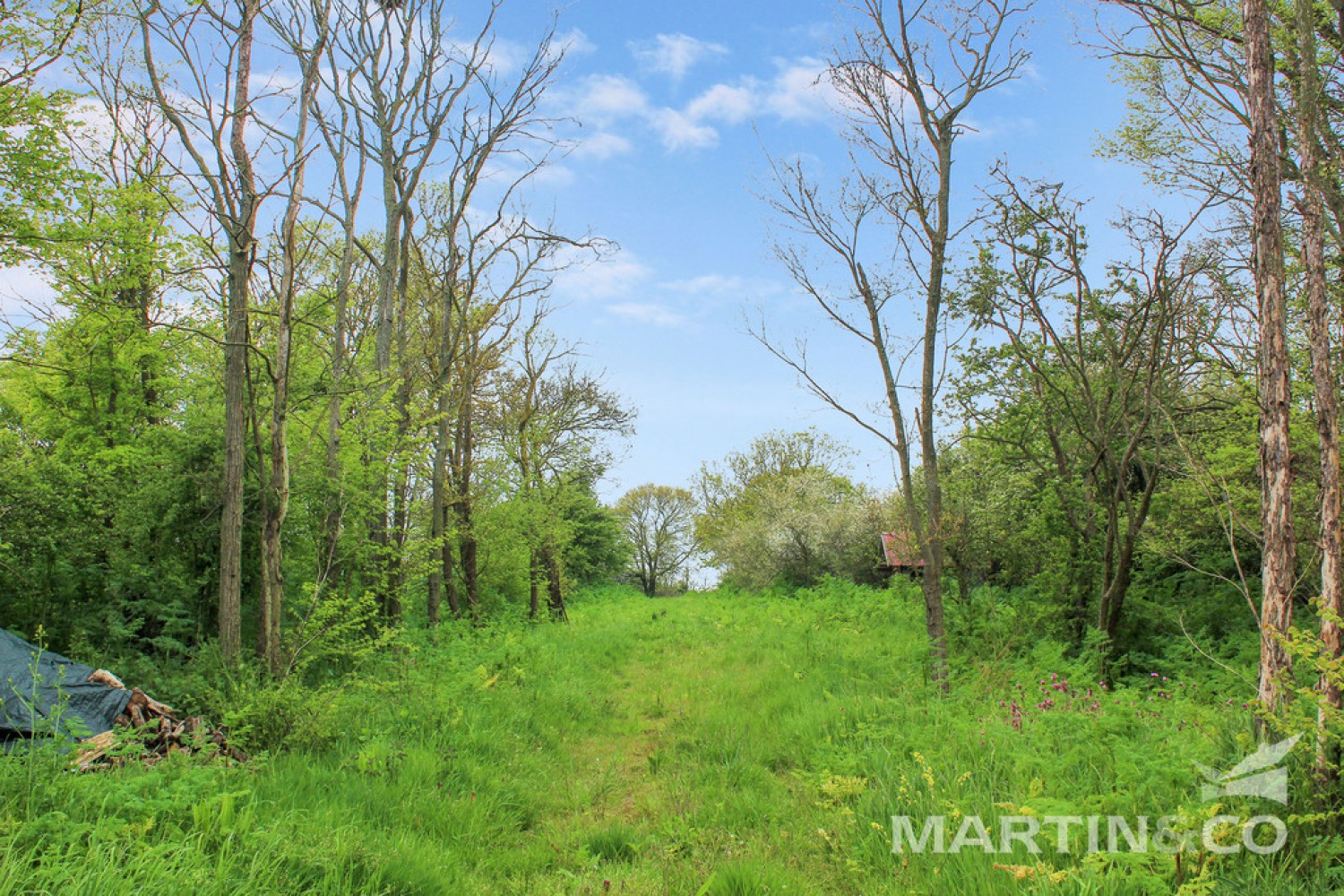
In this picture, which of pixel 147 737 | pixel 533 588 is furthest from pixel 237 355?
pixel 533 588

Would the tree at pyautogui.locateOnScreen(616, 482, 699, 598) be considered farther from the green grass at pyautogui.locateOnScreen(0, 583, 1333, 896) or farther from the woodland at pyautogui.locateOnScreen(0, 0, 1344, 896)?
the green grass at pyautogui.locateOnScreen(0, 583, 1333, 896)

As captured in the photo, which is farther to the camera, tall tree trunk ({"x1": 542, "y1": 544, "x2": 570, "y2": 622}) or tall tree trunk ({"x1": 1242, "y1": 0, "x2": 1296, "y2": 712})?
tall tree trunk ({"x1": 542, "y1": 544, "x2": 570, "y2": 622})

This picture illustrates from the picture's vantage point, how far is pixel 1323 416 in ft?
14.3

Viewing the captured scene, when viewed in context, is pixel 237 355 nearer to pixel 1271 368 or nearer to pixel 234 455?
pixel 234 455

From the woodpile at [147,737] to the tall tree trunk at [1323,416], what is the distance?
654 cm

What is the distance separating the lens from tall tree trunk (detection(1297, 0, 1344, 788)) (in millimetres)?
3684

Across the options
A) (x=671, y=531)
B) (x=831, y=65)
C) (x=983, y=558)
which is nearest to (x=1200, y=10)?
(x=831, y=65)

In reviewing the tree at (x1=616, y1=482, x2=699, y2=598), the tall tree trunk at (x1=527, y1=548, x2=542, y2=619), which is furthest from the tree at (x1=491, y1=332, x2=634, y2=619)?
the tree at (x1=616, y1=482, x2=699, y2=598)

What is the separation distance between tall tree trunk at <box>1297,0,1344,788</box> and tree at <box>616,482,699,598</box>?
132ft

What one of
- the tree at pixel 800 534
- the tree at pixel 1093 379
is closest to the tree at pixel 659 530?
the tree at pixel 800 534

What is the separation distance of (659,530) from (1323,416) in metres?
42.4

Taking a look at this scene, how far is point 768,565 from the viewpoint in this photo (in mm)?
25266

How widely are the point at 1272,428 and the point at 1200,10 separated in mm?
9249

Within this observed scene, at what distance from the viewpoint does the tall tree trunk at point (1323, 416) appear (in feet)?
12.1
